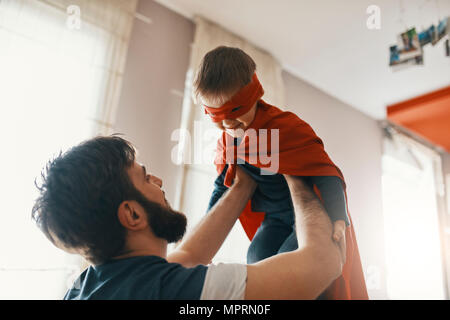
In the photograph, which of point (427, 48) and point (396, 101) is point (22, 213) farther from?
point (396, 101)

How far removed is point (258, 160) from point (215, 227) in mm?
226

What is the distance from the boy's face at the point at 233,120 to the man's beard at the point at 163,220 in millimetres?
309

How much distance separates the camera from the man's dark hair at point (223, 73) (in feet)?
3.09

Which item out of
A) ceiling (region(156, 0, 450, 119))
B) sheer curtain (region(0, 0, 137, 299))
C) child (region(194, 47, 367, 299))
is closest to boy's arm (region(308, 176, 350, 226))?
child (region(194, 47, 367, 299))

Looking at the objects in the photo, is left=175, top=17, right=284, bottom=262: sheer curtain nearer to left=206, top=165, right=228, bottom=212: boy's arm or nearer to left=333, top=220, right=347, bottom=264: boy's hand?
left=206, top=165, right=228, bottom=212: boy's arm

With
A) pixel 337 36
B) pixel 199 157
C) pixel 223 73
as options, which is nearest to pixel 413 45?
pixel 337 36

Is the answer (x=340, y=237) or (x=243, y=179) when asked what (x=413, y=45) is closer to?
(x=243, y=179)

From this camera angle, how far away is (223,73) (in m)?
0.95

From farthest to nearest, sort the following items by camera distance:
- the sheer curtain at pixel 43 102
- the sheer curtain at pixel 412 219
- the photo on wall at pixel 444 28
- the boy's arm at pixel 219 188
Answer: the sheer curtain at pixel 412 219 < the photo on wall at pixel 444 28 < the sheer curtain at pixel 43 102 < the boy's arm at pixel 219 188

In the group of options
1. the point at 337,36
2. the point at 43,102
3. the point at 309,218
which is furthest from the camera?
the point at 337,36

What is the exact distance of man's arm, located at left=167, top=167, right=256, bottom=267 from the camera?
0.87 m

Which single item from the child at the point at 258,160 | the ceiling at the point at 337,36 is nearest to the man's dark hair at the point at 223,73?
the child at the point at 258,160

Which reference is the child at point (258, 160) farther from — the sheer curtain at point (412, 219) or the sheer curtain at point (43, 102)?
the sheer curtain at point (412, 219)

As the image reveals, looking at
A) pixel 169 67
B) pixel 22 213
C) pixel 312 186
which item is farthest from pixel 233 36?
pixel 312 186
